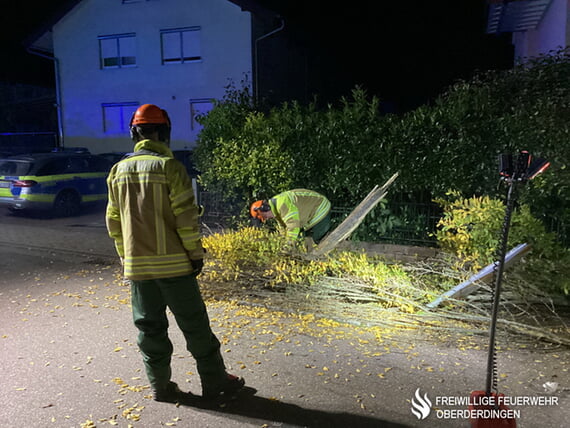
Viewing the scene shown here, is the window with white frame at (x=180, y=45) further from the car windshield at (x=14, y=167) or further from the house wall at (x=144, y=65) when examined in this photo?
the car windshield at (x=14, y=167)

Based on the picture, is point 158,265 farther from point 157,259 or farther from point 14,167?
point 14,167

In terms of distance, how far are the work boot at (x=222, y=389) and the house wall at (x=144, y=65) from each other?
1542cm

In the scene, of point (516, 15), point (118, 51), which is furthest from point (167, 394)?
point (118, 51)

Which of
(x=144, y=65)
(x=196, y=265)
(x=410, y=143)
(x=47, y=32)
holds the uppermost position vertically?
(x=47, y=32)

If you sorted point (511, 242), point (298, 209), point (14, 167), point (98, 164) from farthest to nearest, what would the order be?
point (98, 164), point (14, 167), point (298, 209), point (511, 242)

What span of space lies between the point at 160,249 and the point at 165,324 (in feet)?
1.94

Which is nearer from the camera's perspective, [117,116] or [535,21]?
[535,21]

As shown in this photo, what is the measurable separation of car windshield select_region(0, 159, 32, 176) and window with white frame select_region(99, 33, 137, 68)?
29.3ft

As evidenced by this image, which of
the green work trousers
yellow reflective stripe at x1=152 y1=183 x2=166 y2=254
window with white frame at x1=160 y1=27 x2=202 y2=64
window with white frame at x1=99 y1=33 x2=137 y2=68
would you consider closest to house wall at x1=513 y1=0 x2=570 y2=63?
yellow reflective stripe at x1=152 y1=183 x2=166 y2=254

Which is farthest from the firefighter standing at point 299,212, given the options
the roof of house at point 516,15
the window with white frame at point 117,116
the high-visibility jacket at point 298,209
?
the window with white frame at point 117,116

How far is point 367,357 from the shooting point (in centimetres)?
404

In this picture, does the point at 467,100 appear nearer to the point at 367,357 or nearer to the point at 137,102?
the point at 367,357

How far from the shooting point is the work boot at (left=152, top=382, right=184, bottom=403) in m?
3.38

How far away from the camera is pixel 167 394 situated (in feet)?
11.2
